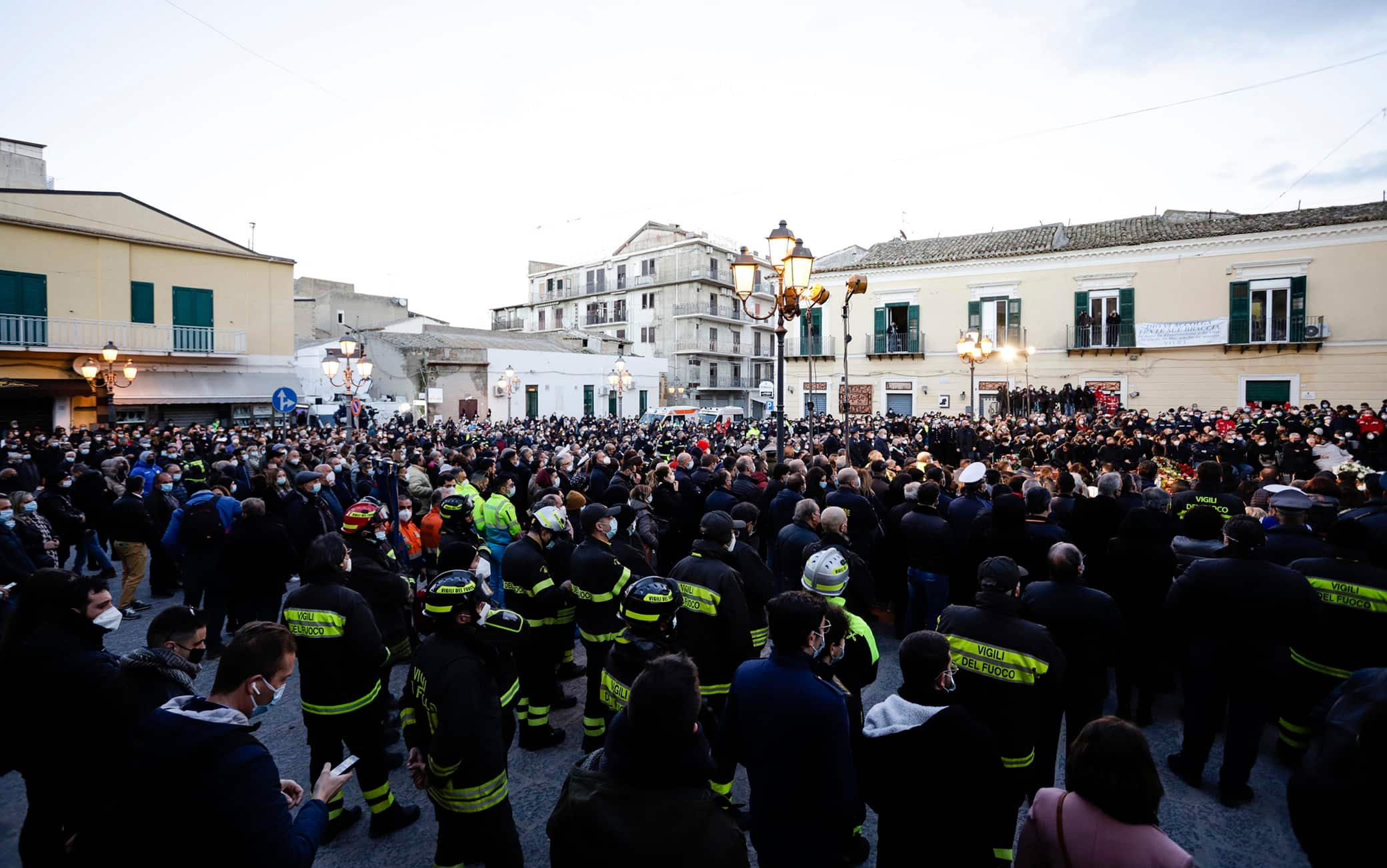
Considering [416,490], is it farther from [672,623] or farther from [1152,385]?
[1152,385]

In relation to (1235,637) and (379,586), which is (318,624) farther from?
(1235,637)

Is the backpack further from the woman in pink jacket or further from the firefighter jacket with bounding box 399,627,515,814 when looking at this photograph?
the woman in pink jacket

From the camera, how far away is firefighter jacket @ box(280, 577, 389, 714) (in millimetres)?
3580

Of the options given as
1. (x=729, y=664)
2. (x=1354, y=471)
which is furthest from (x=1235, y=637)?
(x=1354, y=471)

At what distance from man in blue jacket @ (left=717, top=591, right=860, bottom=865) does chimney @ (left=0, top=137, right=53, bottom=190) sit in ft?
103

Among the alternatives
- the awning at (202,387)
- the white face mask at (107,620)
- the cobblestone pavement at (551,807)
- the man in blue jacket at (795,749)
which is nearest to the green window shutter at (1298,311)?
the cobblestone pavement at (551,807)

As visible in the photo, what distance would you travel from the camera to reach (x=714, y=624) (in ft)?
12.8

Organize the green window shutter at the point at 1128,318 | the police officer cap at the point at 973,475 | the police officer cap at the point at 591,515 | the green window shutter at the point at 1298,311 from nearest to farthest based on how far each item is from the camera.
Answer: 1. the police officer cap at the point at 591,515
2. the police officer cap at the point at 973,475
3. the green window shutter at the point at 1298,311
4. the green window shutter at the point at 1128,318

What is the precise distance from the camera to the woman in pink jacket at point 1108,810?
175 centimetres

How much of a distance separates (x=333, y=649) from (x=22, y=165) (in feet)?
100

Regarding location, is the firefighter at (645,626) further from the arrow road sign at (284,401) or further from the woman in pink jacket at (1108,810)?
the arrow road sign at (284,401)

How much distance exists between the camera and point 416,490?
8672mm

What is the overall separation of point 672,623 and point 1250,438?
15422mm

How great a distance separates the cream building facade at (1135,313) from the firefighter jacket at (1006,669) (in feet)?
56.7
